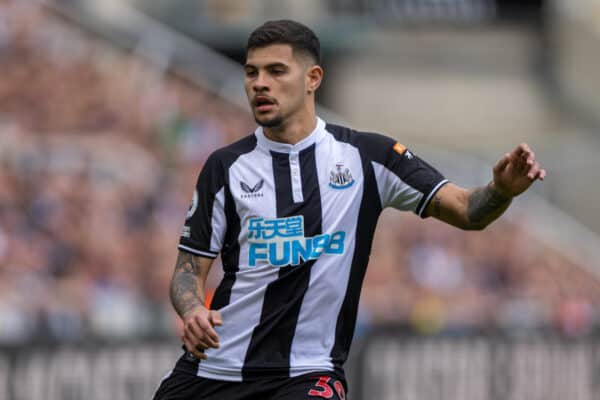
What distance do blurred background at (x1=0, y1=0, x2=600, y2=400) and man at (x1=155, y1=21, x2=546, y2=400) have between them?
4152 millimetres

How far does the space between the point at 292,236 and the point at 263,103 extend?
59 centimetres

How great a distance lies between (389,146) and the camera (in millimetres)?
5680

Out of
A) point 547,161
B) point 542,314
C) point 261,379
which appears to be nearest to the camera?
point 261,379

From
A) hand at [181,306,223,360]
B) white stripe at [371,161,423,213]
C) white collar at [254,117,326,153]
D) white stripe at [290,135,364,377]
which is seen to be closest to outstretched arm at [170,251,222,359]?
hand at [181,306,223,360]

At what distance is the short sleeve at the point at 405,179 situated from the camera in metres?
5.61

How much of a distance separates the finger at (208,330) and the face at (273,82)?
0.98 metres

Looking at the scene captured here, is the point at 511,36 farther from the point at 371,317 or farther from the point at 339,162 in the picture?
the point at 339,162

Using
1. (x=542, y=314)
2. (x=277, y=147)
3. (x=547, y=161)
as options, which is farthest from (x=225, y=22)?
(x=277, y=147)

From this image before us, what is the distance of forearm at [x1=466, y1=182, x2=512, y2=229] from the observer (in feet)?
17.8

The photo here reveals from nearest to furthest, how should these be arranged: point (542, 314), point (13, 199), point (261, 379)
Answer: point (261, 379) < point (13, 199) < point (542, 314)

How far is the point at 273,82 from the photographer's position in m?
5.52

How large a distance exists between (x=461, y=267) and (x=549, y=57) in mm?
8161

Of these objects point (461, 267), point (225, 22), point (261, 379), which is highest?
point (225, 22)

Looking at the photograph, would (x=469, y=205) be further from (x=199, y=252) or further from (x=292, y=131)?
(x=199, y=252)
